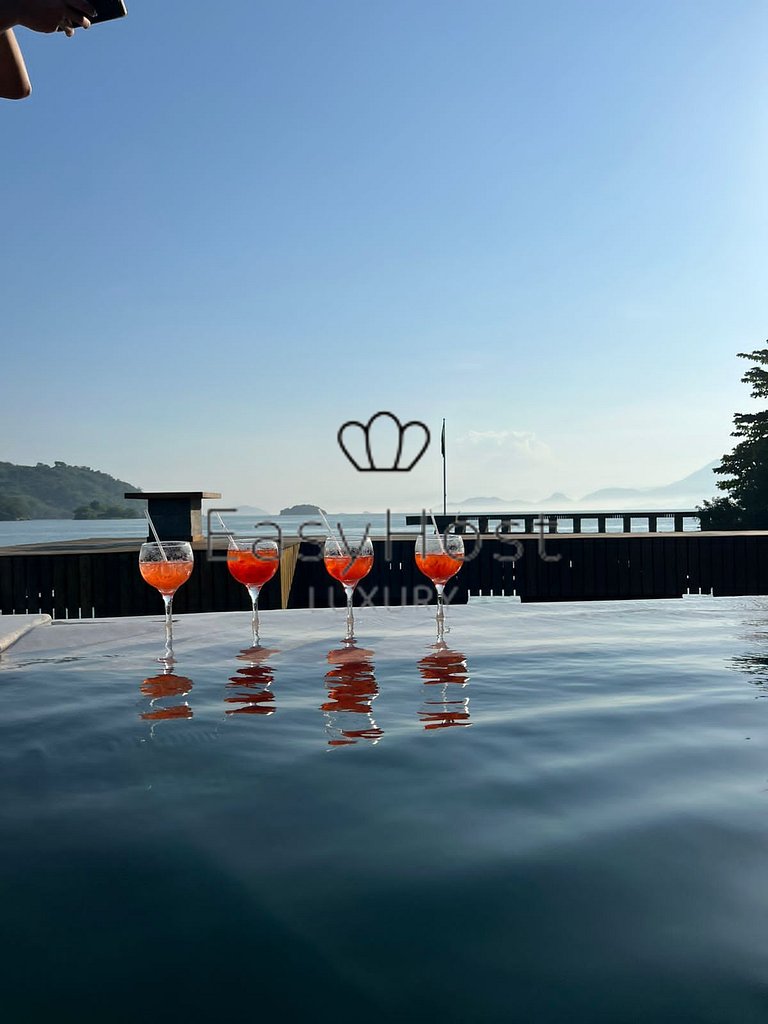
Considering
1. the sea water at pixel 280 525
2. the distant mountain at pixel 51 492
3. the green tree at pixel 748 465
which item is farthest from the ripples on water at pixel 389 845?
the distant mountain at pixel 51 492

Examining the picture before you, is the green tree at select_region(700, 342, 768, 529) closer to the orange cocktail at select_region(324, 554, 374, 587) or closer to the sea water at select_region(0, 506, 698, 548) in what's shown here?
the sea water at select_region(0, 506, 698, 548)

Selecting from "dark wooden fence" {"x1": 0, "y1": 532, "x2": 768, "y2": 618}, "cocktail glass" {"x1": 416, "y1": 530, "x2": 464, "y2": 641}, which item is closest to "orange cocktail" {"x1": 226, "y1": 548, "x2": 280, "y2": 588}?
"cocktail glass" {"x1": 416, "y1": 530, "x2": 464, "y2": 641}

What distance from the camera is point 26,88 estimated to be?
8.61 feet

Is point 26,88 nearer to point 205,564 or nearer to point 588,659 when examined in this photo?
point 588,659

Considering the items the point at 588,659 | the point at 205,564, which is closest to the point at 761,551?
the point at 205,564

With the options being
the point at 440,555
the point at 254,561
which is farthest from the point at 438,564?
the point at 254,561

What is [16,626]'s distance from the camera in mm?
2303

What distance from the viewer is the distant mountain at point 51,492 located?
163m

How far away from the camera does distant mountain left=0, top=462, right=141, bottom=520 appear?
163 m

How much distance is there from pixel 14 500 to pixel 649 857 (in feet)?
595

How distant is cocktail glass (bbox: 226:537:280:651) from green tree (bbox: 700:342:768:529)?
113 feet

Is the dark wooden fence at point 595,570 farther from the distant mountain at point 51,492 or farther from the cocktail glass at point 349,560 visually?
the distant mountain at point 51,492

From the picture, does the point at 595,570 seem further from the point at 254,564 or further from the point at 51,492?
the point at 51,492

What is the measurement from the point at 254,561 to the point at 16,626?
806mm
